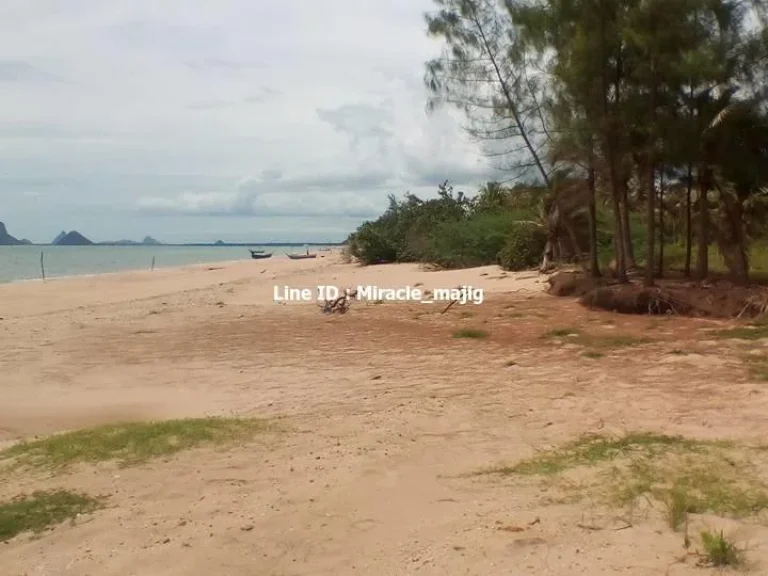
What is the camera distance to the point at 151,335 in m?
13.2

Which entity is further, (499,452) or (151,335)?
(151,335)

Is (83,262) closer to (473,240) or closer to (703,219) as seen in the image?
(473,240)

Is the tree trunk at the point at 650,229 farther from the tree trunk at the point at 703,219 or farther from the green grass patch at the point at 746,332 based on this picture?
the green grass patch at the point at 746,332

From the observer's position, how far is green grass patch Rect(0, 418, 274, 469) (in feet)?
18.8

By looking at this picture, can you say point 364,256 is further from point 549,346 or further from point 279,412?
point 279,412

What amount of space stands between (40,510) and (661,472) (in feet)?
12.2

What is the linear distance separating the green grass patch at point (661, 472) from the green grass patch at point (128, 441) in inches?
88.8

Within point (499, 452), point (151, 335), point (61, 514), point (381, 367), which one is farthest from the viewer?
point (151, 335)

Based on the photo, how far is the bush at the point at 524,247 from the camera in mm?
23875

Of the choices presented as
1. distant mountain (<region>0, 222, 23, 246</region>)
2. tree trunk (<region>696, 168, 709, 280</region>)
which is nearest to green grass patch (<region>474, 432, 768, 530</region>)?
tree trunk (<region>696, 168, 709, 280</region>)

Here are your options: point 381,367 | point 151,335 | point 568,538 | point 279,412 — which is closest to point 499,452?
point 568,538

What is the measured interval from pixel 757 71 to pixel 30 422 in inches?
492

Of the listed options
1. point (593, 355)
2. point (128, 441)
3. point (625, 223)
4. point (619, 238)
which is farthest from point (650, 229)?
point (128, 441)

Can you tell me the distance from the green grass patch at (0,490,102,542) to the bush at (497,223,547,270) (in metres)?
19.9
